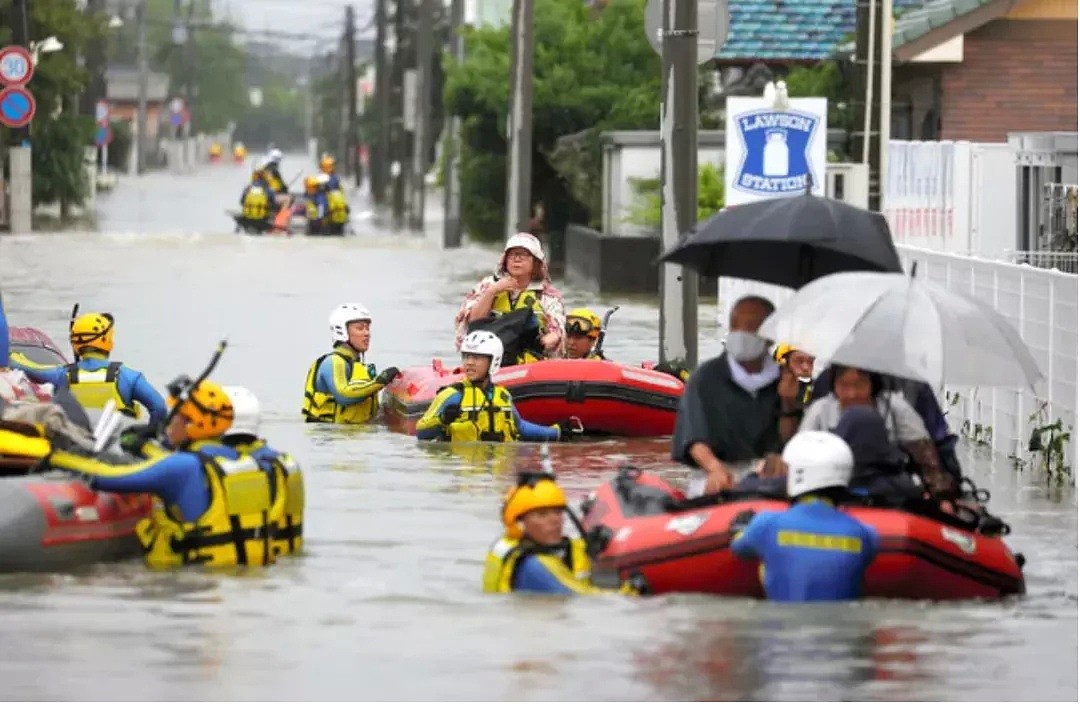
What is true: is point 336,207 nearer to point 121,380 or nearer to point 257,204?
point 257,204

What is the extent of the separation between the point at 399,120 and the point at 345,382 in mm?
56688

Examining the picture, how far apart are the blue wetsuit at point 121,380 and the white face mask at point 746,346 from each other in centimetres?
466

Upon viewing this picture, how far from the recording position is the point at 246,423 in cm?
1428

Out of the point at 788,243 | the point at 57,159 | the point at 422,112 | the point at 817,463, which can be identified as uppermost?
the point at 422,112

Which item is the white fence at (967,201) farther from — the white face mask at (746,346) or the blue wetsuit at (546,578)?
the blue wetsuit at (546,578)

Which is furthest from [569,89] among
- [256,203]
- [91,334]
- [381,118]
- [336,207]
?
[381,118]

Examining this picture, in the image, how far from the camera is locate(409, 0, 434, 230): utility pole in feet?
204

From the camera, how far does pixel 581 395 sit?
70.0 feet

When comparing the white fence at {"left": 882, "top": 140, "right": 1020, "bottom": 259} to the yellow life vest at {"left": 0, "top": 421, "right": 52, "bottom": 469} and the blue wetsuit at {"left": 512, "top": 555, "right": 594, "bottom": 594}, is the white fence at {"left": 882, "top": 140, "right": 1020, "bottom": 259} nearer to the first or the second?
the yellow life vest at {"left": 0, "top": 421, "right": 52, "bottom": 469}

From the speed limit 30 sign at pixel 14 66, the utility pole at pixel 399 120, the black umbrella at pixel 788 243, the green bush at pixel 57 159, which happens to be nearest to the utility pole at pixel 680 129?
the black umbrella at pixel 788 243

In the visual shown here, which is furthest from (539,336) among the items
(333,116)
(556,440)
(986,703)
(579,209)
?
(333,116)

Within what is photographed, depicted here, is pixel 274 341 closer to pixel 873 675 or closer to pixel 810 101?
pixel 810 101

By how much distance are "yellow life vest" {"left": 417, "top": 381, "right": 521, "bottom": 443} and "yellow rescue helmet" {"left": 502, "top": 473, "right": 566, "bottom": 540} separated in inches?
248

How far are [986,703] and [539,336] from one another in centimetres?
1092
